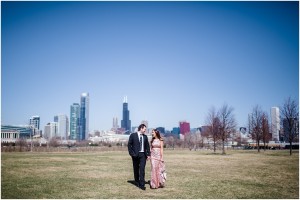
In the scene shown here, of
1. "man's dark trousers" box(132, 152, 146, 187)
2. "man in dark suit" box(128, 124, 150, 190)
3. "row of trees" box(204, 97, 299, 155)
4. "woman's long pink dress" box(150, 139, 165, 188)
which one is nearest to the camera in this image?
"woman's long pink dress" box(150, 139, 165, 188)

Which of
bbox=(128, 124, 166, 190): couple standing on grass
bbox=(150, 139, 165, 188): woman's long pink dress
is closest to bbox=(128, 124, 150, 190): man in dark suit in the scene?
bbox=(128, 124, 166, 190): couple standing on grass

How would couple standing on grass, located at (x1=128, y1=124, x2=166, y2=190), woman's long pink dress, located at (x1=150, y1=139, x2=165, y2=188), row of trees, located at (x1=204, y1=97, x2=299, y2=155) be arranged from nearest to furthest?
woman's long pink dress, located at (x1=150, y1=139, x2=165, y2=188) → couple standing on grass, located at (x1=128, y1=124, x2=166, y2=190) → row of trees, located at (x1=204, y1=97, x2=299, y2=155)

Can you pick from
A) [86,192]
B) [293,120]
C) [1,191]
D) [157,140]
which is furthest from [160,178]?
[293,120]

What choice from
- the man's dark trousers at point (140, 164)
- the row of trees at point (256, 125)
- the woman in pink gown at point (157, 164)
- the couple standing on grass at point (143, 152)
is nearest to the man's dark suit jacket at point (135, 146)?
the couple standing on grass at point (143, 152)

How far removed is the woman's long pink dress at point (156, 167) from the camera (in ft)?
35.9

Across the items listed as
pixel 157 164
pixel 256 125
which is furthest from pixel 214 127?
pixel 157 164

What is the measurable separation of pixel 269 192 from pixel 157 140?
482 cm

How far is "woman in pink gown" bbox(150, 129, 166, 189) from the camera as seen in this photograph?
11.0m

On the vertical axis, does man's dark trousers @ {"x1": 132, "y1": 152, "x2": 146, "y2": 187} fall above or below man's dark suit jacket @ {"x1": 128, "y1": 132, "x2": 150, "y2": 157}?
below

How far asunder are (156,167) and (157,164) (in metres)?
0.16

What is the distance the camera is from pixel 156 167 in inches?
450

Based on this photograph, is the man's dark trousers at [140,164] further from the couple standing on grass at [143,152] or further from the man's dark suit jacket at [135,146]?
the man's dark suit jacket at [135,146]

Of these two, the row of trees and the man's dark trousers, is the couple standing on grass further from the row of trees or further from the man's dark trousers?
the row of trees

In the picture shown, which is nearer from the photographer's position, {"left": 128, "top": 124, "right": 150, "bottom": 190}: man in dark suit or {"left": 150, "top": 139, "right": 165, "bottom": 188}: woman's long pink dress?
{"left": 150, "top": 139, "right": 165, "bottom": 188}: woman's long pink dress
